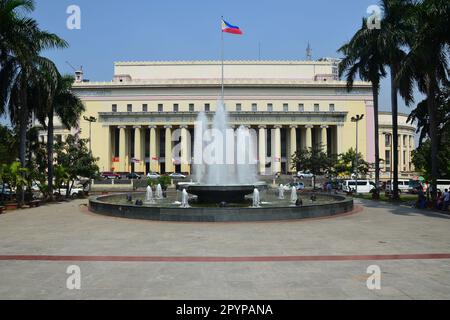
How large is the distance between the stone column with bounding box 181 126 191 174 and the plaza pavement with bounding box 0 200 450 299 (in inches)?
2666

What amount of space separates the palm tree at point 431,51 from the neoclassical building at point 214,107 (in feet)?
186

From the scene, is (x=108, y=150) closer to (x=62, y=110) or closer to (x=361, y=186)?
(x=62, y=110)

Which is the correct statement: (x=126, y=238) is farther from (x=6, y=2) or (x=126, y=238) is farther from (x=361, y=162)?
(x=361, y=162)

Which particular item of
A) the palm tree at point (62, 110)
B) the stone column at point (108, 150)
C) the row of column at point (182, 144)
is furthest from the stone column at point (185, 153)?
the palm tree at point (62, 110)

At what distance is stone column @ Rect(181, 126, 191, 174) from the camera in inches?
3371

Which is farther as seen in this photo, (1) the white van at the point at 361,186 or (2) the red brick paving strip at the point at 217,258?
(1) the white van at the point at 361,186

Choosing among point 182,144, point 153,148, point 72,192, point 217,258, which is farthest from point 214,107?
point 217,258

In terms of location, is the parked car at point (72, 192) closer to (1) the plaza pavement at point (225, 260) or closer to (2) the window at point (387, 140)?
(1) the plaza pavement at point (225, 260)

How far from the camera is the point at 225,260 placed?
10.6 metres

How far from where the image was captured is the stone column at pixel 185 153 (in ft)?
281

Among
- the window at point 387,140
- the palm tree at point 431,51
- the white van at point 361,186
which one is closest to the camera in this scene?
the palm tree at point 431,51

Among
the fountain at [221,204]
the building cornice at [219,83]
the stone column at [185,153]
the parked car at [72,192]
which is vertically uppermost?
the building cornice at [219,83]

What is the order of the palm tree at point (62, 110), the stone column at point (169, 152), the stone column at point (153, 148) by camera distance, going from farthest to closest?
1. the stone column at point (169, 152)
2. the stone column at point (153, 148)
3. the palm tree at point (62, 110)
